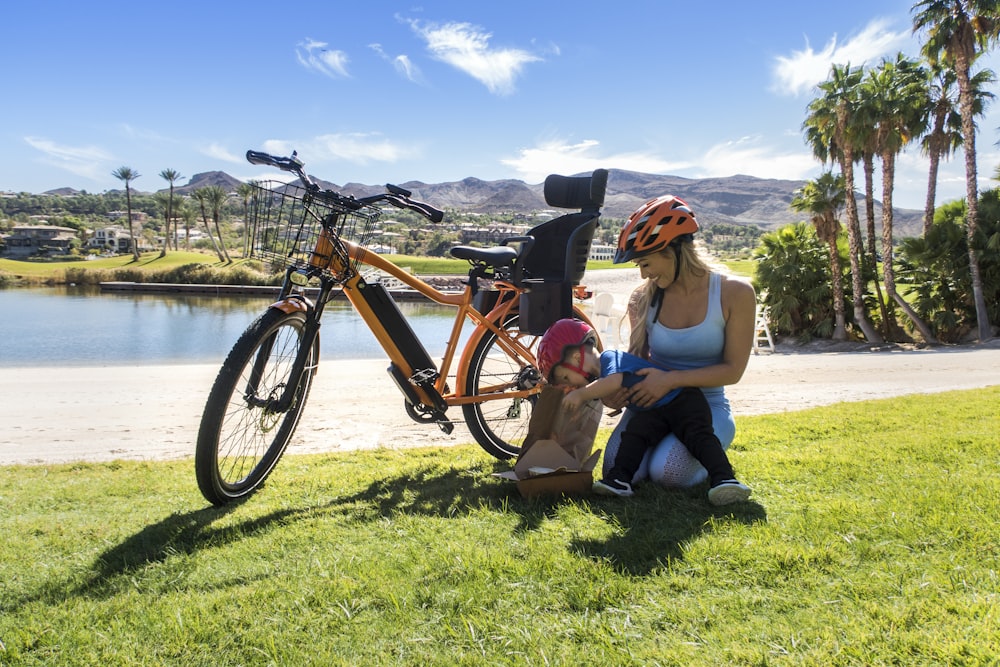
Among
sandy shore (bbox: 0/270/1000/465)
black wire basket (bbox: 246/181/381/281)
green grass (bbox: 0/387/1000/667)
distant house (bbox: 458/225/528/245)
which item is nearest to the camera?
green grass (bbox: 0/387/1000/667)

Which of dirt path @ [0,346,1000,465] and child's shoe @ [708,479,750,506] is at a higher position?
child's shoe @ [708,479,750,506]

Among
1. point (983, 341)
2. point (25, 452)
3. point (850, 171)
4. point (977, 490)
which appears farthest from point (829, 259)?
point (25, 452)

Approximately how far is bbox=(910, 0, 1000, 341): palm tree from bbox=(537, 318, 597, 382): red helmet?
23.3m

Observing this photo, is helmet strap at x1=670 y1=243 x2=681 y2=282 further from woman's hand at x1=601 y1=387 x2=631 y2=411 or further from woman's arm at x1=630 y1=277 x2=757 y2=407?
woman's hand at x1=601 y1=387 x2=631 y2=411

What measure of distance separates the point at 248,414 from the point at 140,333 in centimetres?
2757

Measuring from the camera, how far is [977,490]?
3328 millimetres

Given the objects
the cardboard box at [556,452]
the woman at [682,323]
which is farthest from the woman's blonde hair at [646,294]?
the cardboard box at [556,452]

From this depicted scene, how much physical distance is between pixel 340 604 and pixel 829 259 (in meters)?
28.0

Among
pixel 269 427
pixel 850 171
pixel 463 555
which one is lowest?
pixel 463 555

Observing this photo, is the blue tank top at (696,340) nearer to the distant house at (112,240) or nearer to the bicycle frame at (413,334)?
the bicycle frame at (413,334)

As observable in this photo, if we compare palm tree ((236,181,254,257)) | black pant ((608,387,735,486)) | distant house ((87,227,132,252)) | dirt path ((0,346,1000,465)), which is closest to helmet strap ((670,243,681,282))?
black pant ((608,387,735,486))

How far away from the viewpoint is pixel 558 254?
470 centimetres

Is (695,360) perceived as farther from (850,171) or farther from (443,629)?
(850,171)

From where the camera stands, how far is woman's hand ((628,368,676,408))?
11.0 ft
